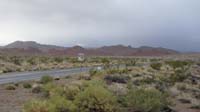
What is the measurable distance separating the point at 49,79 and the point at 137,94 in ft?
52.1

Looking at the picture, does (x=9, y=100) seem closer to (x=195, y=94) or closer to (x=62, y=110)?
(x=62, y=110)

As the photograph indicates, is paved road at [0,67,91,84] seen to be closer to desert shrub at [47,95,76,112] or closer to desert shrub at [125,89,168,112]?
desert shrub at [125,89,168,112]

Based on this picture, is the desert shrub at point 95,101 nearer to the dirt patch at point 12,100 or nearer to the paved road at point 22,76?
the dirt patch at point 12,100

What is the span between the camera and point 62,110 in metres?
17.5

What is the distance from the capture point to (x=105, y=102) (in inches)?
721

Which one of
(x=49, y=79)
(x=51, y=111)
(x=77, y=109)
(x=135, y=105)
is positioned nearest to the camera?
(x=51, y=111)

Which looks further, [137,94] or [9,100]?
[9,100]

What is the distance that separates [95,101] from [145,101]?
2.79m

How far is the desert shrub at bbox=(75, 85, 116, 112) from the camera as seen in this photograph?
18.1 m

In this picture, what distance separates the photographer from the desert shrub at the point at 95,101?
18125mm

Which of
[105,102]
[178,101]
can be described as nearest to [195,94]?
[178,101]

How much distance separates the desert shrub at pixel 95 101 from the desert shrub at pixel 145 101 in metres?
1.51

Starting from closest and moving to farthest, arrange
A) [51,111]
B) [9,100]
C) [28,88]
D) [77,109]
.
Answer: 1. [51,111]
2. [77,109]
3. [9,100]
4. [28,88]

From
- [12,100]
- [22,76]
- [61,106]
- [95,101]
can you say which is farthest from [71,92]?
[22,76]
